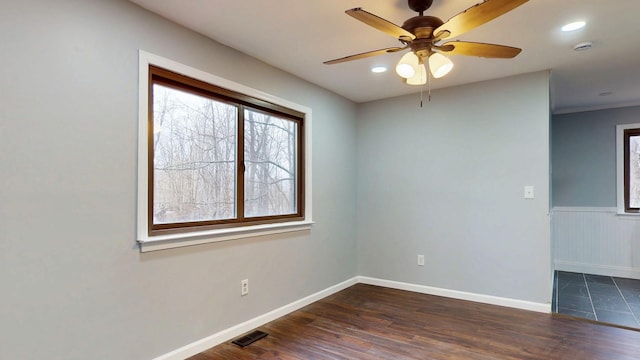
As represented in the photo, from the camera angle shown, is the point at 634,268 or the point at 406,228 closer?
the point at 406,228

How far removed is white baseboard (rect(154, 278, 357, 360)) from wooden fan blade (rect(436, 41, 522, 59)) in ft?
8.32

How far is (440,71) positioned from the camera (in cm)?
218

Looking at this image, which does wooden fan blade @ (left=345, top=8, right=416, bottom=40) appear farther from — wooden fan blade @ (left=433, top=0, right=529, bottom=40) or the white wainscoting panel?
the white wainscoting panel

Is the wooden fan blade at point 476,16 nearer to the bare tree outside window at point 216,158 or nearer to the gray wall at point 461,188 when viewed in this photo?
the bare tree outside window at point 216,158

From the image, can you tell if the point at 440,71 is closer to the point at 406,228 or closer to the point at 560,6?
the point at 560,6

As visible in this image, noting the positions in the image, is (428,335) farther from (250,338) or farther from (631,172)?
(631,172)

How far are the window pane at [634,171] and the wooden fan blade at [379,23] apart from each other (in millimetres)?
4594

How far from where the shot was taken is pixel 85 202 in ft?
6.39

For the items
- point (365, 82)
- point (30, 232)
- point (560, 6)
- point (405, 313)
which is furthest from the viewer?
point (365, 82)

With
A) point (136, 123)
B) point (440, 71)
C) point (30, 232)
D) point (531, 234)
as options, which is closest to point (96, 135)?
point (136, 123)

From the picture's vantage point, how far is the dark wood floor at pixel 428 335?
2.53m

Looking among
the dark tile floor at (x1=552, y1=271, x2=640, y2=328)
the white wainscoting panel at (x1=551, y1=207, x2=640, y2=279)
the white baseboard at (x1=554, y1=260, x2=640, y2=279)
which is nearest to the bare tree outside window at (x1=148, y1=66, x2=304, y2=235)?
the dark tile floor at (x1=552, y1=271, x2=640, y2=328)

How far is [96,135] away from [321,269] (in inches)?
103

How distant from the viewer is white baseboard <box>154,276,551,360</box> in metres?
2.50
